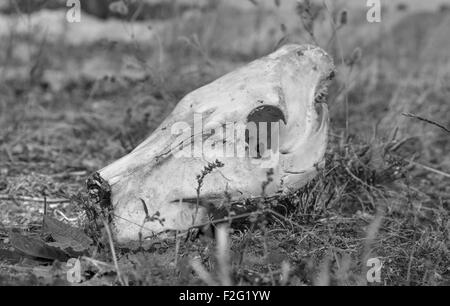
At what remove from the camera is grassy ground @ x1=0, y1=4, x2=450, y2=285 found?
2402 mm

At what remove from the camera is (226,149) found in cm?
268

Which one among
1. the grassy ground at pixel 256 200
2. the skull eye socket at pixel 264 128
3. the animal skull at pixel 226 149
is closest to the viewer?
the grassy ground at pixel 256 200

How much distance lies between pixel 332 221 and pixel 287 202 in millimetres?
257

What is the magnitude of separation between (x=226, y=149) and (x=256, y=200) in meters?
0.25

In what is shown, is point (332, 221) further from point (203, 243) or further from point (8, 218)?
point (8, 218)

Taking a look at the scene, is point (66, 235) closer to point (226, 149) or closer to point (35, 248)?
point (35, 248)

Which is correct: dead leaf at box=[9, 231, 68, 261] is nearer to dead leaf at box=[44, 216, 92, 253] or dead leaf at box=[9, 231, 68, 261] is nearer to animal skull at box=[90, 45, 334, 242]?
dead leaf at box=[44, 216, 92, 253]

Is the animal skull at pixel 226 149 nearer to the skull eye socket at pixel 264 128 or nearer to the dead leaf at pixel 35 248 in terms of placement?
the skull eye socket at pixel 264 128

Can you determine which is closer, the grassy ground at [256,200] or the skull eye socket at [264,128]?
the grassy ground at [256,200]

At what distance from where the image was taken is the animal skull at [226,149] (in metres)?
2.61

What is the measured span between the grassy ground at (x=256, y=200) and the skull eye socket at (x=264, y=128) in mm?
261

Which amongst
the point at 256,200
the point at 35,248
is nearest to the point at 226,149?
the point at 256,200

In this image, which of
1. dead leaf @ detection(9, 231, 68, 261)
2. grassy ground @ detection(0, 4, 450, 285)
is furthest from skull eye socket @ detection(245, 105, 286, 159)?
dead leaf @ detection(9, 231, 68, 261)

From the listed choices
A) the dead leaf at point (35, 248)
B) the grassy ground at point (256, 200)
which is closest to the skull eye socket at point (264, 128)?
the grassy ground at point (256, 200)
